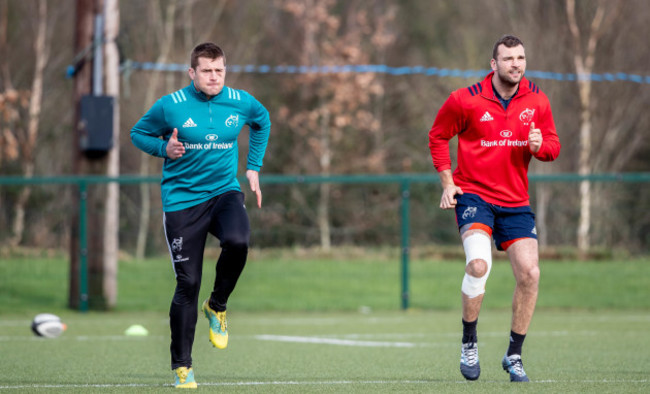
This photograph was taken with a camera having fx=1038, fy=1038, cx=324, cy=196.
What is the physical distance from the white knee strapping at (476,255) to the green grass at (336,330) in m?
0.60

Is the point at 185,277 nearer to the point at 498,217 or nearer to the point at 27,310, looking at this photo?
the point at 498,217

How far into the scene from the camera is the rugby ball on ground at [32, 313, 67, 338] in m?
10.4

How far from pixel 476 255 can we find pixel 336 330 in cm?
511

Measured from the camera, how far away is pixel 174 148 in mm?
6281

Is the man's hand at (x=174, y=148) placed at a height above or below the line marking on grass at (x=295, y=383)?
above

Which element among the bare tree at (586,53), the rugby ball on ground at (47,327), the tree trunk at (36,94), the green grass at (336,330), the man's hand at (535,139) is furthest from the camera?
the tree trunk at (36,94)

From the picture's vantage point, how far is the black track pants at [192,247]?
643 cm

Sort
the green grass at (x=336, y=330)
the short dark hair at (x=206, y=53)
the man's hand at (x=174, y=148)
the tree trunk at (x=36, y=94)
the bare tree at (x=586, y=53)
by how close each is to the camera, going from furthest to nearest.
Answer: the tree trunk at (x=36, y=94) < the bare tree at (x=586, y=53) < the green grass at (x=336, y=330) < the short dark hair at (x=206, y=53) < the man's hand at (x=174, y=148)

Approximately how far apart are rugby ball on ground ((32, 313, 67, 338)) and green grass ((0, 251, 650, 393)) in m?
0.09

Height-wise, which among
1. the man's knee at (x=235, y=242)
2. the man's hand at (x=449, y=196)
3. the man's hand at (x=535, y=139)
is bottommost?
the man's knee at (x=235, y=242)

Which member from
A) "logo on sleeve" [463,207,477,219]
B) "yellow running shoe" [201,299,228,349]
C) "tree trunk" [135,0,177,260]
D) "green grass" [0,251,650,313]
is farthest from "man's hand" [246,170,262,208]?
"tree trunk" [135,0,177,260]

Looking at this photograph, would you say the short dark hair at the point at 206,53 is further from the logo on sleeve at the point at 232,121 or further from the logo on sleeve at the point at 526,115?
the logo on sleeve at the point at 526,115

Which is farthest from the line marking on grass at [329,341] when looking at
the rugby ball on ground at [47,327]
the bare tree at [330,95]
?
the bare tree at [330,95]

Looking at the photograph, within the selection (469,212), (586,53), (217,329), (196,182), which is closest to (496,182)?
(469,212)
